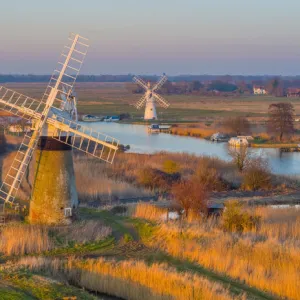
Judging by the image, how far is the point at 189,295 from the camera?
10.5 m

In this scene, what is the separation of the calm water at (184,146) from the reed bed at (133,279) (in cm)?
1686

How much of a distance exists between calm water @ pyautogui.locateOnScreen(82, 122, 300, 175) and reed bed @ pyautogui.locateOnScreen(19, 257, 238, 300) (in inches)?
664

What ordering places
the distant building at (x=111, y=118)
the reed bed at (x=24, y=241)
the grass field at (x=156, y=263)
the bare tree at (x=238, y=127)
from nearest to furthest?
the grass field at (x=156, y=263)
the reed bed at (x=24, y=241)
the bare tree at (x=238, y=127)
the distant building at (x=111, y=118)

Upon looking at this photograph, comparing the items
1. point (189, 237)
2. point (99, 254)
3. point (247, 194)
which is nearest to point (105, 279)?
point (99, 254)

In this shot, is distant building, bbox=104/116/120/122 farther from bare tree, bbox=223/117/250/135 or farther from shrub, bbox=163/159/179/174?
shrub, bbox=163/159/179/174

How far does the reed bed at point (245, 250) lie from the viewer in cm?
1148

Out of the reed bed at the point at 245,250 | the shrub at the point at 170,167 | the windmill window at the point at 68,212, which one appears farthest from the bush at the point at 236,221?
the shrub at the point at 170,167

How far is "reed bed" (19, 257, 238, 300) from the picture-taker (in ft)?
35.0

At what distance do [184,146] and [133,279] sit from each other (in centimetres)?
2565

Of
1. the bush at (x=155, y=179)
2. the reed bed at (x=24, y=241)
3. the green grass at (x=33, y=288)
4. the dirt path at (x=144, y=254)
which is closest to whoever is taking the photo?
the green grass at (x=33, y=288)

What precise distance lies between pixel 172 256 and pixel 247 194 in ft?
31.1

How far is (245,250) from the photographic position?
41.9 feet

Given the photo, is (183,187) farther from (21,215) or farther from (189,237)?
(21,215)

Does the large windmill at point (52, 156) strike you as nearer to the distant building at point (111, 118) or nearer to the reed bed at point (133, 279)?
the reed bed at point (133, 279)
